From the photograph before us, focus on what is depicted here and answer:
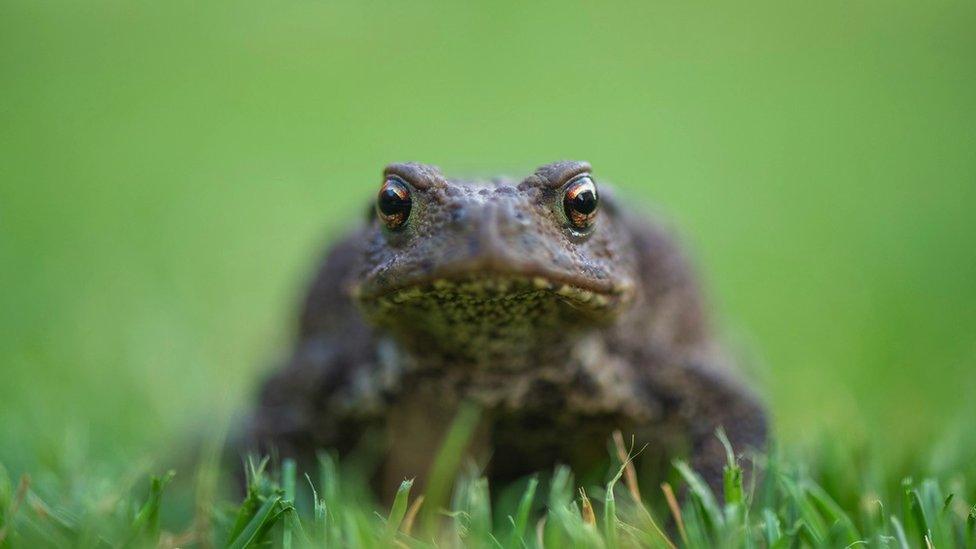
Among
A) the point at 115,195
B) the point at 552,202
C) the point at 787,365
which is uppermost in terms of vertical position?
the point at 552,202

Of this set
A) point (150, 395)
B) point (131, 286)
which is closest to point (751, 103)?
point (131, 286)

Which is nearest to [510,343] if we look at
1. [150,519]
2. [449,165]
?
[150,519]

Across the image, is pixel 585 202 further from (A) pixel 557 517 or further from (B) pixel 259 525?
(B) pixel 259 525

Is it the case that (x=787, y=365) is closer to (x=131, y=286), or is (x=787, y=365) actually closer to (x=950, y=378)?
(x=950, y=378)

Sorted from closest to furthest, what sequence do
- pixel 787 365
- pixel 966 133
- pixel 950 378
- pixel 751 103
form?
pixel 950 378, pixel 787 365, pixel 966 133, pixel 751 103

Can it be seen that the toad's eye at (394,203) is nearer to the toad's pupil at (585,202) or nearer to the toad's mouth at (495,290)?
the toad's mouth at (495,290)


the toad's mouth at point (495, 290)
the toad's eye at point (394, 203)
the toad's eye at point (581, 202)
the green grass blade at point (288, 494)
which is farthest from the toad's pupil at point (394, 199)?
the green grass blade at point (288, 494)
